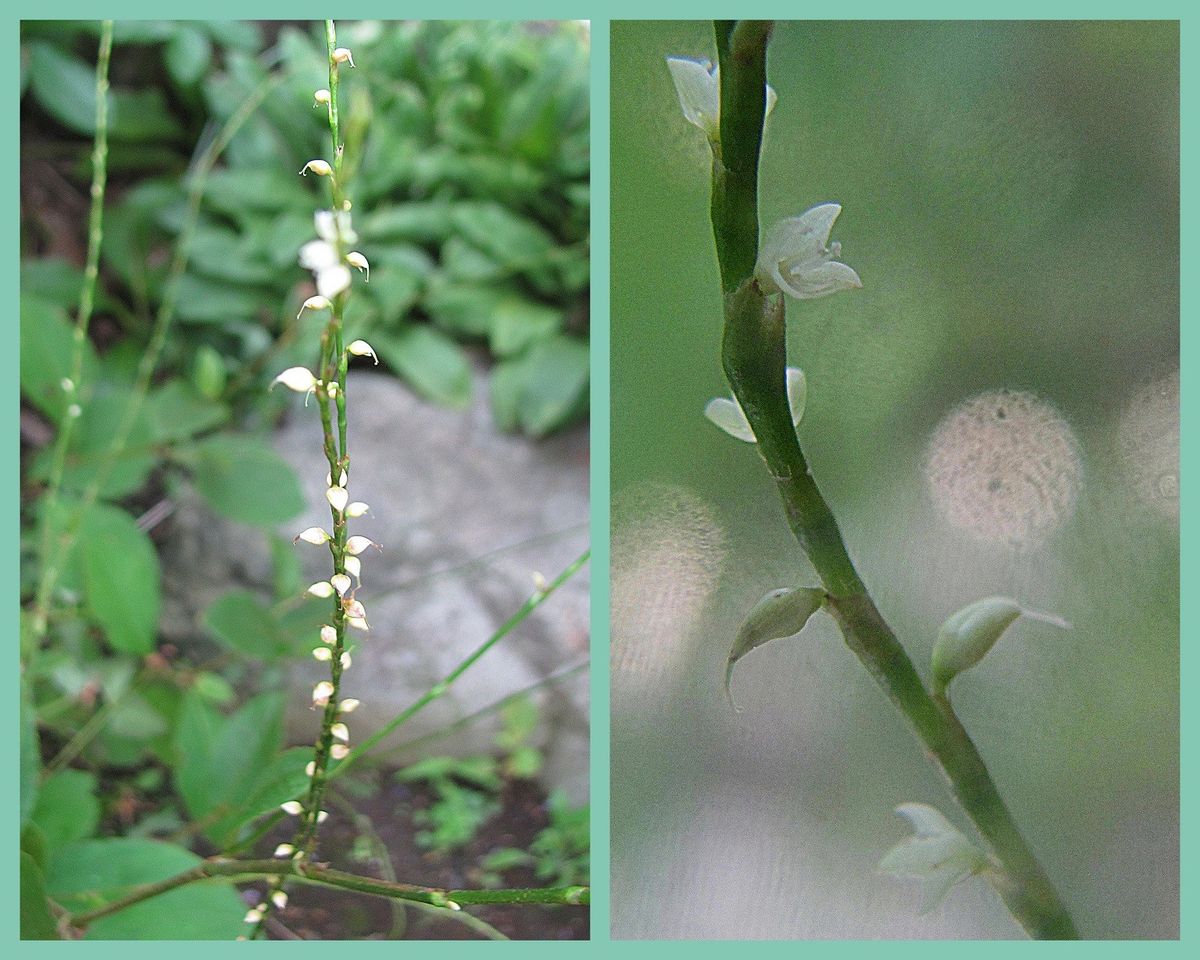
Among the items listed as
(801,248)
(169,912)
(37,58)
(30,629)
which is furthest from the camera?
(37,58)

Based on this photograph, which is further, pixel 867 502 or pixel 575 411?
pixel 575 411

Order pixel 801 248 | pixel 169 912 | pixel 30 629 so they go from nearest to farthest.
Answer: pixel 801 248, pixel 169 912, pixel 30 629

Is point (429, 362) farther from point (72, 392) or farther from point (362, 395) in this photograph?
point (72, 392)

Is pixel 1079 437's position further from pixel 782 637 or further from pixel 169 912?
pixel 169 912

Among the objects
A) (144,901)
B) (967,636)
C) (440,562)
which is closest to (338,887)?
(144,901)

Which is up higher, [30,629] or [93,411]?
[93,411]

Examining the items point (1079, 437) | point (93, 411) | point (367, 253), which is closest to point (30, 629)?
point (93, 411)
